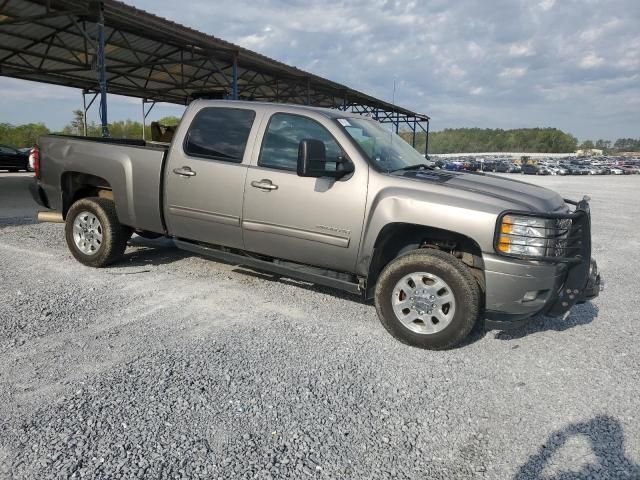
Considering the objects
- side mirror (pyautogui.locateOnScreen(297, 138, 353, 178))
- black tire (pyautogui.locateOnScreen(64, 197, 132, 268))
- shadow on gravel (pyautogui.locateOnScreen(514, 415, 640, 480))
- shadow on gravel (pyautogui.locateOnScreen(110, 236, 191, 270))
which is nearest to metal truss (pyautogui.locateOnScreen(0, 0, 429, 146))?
shadow on gravel (pyautogui.locateOnScreen(110, 236, 191, 270))

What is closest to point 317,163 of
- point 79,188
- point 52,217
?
point 79,188

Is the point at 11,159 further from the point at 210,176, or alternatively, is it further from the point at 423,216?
the point at 423,216

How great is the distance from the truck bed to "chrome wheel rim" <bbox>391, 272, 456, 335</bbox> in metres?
2.66

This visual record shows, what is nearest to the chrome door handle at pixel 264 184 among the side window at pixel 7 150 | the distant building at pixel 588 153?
the side window at pixel 7 150

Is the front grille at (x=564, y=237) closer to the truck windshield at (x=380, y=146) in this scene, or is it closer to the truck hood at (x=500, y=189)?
the truck hood at (x=500, y=189)

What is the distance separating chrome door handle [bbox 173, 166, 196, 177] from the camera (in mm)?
4484

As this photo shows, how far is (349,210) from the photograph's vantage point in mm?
3773

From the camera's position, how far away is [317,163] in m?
3.70

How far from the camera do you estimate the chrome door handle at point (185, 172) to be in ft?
14.7

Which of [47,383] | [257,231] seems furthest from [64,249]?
[47,383]

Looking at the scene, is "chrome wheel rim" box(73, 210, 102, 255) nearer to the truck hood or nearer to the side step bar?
the side step bar

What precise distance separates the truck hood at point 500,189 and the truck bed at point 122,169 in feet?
8.46

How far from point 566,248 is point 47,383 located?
3.67 meters

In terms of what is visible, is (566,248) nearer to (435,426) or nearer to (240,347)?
(435,426)
